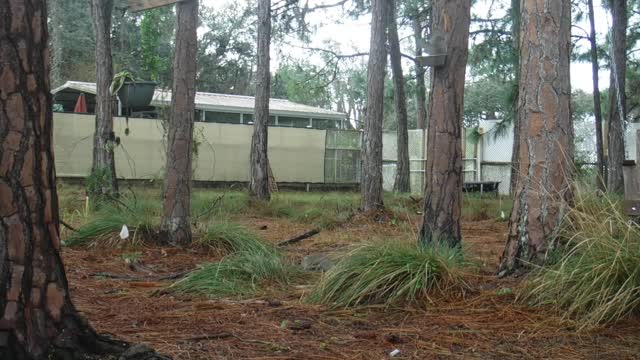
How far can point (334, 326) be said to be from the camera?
155 inches

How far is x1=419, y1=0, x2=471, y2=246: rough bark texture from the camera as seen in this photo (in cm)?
590

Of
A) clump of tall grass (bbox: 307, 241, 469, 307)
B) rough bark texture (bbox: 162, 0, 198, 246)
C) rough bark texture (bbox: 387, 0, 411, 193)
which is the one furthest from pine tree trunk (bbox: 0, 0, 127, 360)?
rough bark texture (bbox: 387, 0, 411, 193)

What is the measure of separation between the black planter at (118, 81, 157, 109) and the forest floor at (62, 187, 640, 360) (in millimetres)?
6045

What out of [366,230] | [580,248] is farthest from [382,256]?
[366,230]

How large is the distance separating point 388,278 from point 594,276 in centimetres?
124

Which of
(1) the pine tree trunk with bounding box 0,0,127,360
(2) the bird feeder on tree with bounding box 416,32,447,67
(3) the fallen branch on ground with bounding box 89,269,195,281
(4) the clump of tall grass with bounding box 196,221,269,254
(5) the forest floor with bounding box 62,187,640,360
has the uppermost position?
(2) the bird feeder on tree with bounding box 416,32,447,67

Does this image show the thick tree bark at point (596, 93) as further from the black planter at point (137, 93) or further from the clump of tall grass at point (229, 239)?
the clump of tall grass at point (229, 239)

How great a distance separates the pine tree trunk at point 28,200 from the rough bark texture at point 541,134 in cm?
324

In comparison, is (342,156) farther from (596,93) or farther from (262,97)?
(596,93)

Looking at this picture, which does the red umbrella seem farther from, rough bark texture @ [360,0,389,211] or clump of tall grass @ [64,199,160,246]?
clump of tall grass @ [64,199,160,246]

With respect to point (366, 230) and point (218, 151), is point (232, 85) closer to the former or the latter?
point (218, 151)

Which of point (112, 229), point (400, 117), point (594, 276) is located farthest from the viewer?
point (400, 117)

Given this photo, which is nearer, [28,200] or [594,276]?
[28,200]

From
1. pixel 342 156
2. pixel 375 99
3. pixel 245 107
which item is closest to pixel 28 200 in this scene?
pixel 375 99
